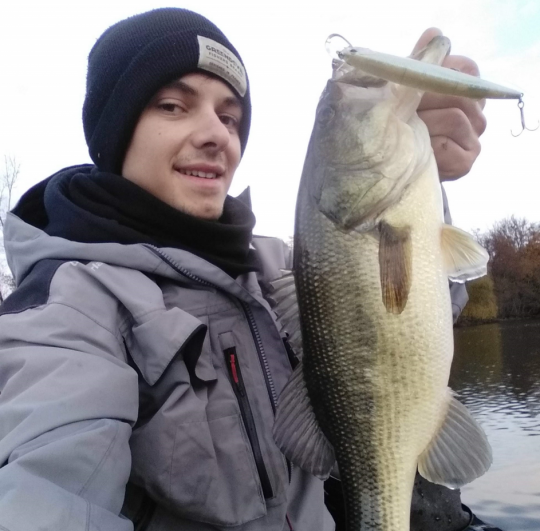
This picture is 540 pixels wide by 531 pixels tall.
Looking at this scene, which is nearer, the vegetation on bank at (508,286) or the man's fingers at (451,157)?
the man's fingers at (451,157)

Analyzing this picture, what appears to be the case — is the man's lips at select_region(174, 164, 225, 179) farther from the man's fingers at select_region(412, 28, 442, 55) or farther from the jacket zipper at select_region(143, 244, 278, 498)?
the man's fingers at select_region(412, 28, 442, 55)

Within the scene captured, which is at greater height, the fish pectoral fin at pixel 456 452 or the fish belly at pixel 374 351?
the fish belly at pixel 374 351

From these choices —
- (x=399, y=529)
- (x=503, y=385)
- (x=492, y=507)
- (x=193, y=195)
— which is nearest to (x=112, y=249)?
(x=193, y=195)

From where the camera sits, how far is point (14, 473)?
1387mm

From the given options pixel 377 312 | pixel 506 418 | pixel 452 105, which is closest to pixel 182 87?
pixel 452 105

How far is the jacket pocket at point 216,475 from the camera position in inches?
73.6

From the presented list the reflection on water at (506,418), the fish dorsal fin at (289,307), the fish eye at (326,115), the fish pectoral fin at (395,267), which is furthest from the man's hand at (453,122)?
the reflection on water at (506,418)

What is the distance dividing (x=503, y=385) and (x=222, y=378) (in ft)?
63.7

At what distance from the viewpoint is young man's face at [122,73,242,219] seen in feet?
8.19

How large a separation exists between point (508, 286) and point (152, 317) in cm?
5111

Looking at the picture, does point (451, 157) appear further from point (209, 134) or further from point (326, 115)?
point (209, 134)

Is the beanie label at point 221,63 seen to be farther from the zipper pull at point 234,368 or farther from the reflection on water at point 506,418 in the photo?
the reflection on water at point 506,418

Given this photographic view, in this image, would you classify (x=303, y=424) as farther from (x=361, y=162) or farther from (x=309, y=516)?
(x=361, y=162)

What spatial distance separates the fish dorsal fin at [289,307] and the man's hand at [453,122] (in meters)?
0.78
